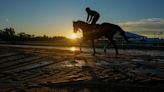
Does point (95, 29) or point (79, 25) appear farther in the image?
point (79, 25)

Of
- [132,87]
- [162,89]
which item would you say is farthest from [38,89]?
[162,89]

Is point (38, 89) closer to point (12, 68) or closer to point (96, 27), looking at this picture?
point (12, 68)

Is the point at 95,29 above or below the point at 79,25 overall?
below

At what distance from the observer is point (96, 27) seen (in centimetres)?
1716

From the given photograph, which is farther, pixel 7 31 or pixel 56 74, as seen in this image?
pixel 7 31

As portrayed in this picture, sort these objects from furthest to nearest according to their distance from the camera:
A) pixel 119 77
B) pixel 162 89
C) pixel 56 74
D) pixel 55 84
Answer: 1. pixel 56 74
2. pixel 119 77
3. pixel 55 84
4. pixel 162 89

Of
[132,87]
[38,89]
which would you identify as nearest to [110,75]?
[132,87]

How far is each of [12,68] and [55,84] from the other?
Result: 152 inches

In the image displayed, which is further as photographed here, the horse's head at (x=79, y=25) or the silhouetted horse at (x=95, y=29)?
the horse's head at (x=79, y=25)

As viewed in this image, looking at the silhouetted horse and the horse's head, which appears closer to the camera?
the silhouetted horse

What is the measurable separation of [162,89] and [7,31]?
209ft

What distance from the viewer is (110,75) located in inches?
334

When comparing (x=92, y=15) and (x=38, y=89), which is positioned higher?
(x=92, y=15)

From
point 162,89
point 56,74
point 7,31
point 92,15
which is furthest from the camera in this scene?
point 7,31
